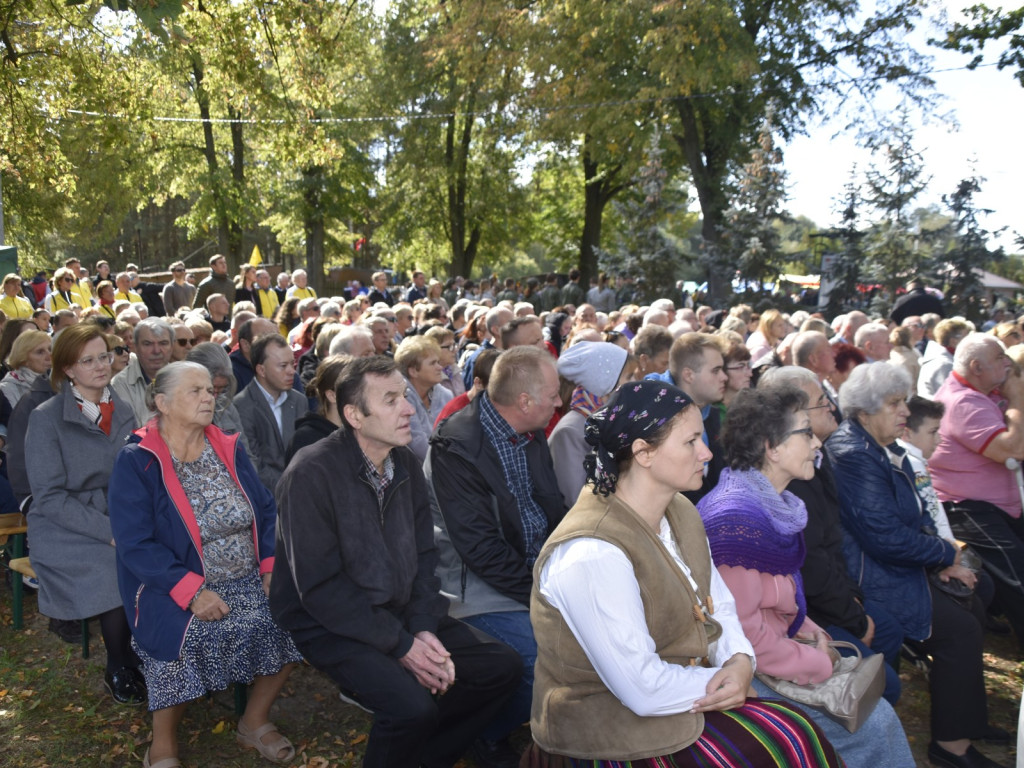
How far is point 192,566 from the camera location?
13.0 feet

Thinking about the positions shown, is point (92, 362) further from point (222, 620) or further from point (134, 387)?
point (222, 620)

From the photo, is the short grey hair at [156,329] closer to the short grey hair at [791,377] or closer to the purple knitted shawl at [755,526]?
the short grey hair at [791,377]

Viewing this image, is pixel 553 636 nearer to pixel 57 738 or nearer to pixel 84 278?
pixel 57 738

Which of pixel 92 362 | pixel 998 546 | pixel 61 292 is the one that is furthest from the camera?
pixel 61 292

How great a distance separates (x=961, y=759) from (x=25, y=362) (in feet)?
20.2

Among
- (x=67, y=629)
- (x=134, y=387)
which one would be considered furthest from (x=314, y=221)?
(x=67, y=629)

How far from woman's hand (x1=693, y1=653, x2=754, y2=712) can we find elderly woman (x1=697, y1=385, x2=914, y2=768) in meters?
0.51

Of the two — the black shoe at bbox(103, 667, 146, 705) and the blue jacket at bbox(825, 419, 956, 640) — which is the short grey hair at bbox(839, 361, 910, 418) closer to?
the blue jacket at bbox(825, 419, 956, 640)

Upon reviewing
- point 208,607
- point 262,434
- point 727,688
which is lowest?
point 208,607

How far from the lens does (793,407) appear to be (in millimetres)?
3652

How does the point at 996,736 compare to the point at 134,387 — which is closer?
the point at 996,736

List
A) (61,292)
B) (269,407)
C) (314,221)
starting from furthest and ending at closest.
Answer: (314,221)
(61,292)
(269,407)

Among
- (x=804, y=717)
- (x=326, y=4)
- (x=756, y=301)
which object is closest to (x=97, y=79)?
(x=326, y=4)

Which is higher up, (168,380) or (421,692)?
(168,380)
